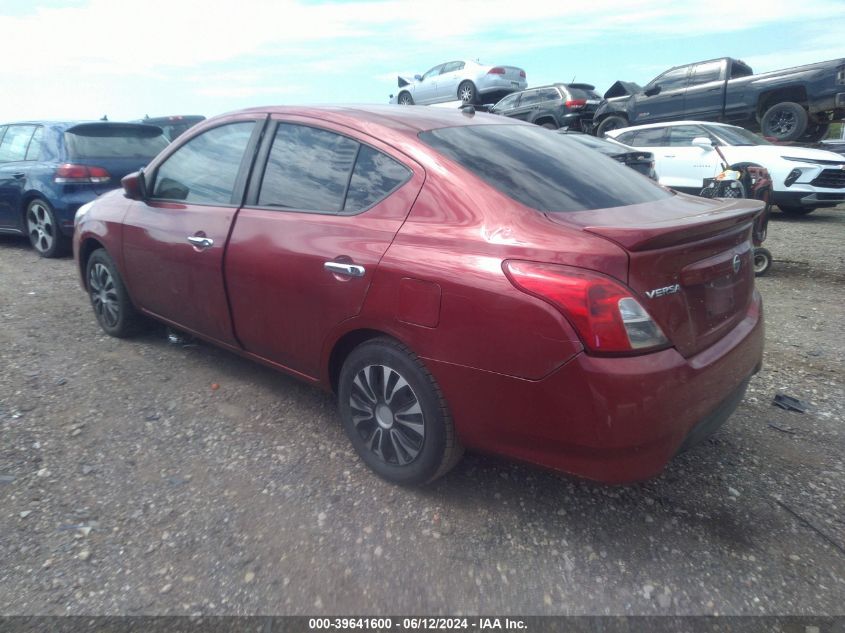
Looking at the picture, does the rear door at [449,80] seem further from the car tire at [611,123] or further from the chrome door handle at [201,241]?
the chrome door handle at [201,241]

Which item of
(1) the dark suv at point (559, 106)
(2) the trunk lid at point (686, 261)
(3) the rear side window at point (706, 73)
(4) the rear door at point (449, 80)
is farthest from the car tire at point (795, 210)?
(4) the rear door at point (449, 80)

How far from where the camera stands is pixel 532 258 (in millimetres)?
2180

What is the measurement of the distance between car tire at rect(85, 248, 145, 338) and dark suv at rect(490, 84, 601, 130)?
12495mm

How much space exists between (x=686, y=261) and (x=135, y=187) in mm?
3185

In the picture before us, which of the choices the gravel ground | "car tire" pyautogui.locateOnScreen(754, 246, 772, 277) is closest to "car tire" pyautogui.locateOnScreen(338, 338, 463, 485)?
the gravel ground

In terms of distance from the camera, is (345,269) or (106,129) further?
(106,129)

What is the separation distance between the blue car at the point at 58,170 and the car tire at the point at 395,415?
5445 millimetres

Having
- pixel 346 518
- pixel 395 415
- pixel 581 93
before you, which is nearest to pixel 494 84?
pixel 581 93

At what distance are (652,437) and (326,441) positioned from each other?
64.1 inches

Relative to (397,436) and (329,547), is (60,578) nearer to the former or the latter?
(329,547)

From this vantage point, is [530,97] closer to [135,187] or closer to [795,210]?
[795,210]

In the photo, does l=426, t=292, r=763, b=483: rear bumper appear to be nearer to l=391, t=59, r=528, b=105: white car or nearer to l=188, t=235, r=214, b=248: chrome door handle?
l=188, t=235, r=214, b=248: chrome door handle

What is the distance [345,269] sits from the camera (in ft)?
8.70

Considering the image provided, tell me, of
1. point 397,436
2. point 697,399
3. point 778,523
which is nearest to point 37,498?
point 397,436
